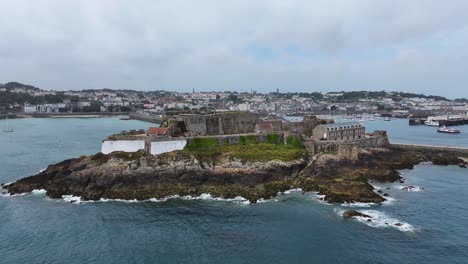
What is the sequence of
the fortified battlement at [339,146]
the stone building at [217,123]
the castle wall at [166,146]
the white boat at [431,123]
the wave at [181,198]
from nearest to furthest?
the wave at [181,198] → the castle wall at [166,146] → the fortified battlement at [339,146] → the stone building at [217,123] → the white boat at [431,123]

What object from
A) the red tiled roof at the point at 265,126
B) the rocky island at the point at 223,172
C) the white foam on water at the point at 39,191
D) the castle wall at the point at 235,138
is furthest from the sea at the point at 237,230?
the red tiled roof at the point at 265,126

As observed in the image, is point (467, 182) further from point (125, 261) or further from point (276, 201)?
point (125, 261)

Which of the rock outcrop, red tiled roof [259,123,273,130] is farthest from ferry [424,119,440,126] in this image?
the rock outcrop

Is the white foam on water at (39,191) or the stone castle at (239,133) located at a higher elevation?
the stone castle at (239,133)

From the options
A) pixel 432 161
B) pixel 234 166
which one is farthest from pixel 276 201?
pixel 432 161

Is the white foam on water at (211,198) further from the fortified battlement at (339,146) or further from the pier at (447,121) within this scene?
the pier at (447,121)

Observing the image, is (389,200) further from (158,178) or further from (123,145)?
(123,145)

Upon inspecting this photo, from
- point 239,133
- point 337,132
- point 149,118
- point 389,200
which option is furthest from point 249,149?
point 149,118

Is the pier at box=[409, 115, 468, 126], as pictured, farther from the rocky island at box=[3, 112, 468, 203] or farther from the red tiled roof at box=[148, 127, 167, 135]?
the red tiled roof at box=[148, 127, 167, 135]
